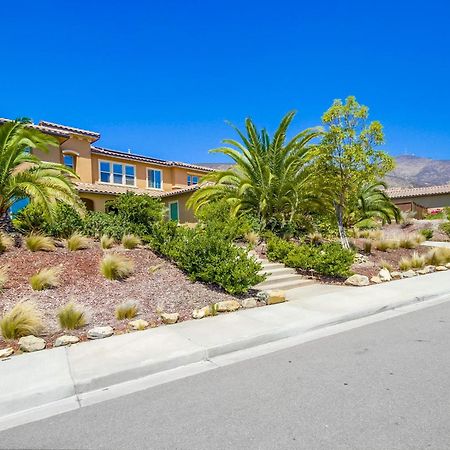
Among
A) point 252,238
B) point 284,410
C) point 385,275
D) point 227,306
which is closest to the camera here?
point 284,410

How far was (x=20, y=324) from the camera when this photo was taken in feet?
18.7

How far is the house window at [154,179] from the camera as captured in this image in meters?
29.1

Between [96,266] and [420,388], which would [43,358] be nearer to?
[96,266]

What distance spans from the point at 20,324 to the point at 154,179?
2453 cm

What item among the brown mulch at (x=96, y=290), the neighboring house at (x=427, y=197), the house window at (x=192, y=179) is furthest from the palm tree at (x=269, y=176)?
the neighboring house at (x=427, y=197)

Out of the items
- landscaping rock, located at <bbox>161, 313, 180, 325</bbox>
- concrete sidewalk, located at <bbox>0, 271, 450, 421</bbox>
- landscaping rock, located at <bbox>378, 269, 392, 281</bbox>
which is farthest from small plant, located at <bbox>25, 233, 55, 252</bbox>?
landscaping rock, located at <bbox>378, 269, 392, 281</bbox>

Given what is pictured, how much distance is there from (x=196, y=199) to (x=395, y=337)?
11080mm

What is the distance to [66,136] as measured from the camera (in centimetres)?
1986

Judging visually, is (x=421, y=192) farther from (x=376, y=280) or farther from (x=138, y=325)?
(x=138, y=325)

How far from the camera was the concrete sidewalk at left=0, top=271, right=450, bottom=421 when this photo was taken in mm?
4133

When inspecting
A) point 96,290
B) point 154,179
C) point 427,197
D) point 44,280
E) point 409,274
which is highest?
point 154,179

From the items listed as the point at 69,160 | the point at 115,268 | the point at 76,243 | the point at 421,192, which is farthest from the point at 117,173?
the point at 421,192

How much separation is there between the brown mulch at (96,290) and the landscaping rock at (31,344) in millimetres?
267

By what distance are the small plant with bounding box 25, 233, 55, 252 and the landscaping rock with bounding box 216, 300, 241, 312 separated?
490 centimetres
